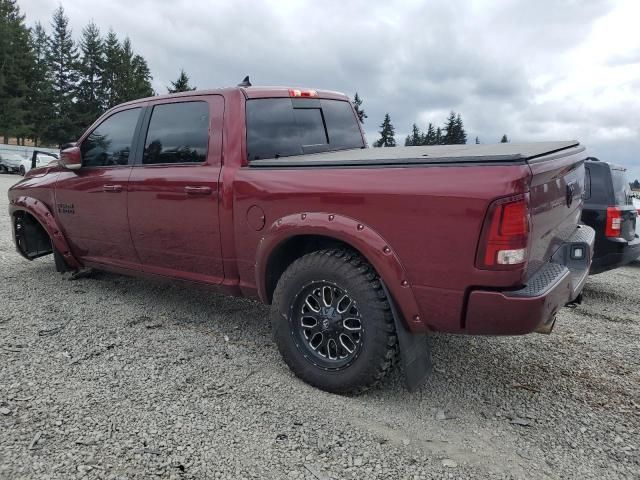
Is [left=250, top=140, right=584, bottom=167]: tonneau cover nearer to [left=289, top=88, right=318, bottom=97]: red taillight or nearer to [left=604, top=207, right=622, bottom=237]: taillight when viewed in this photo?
[left=289, top=88, right=318, bottom=97]: red taillight

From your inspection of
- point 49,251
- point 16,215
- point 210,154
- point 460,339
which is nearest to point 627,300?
point 460,339

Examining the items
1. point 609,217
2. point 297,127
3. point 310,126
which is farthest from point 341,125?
point 609,217

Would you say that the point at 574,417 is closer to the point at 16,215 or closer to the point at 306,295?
the point at 306,295

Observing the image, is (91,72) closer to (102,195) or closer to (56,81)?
(56,81)

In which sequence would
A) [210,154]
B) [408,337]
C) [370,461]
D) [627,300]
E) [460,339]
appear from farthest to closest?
1. [627,300]
2. [460,339]
3. [210,154]
4. [408,337]
5. [370,461]

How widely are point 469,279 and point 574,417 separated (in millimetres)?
1134

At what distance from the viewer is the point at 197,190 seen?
3.49 m

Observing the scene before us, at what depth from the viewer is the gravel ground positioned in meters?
2.31

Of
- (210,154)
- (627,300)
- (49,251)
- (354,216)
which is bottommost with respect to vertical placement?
(627,300)

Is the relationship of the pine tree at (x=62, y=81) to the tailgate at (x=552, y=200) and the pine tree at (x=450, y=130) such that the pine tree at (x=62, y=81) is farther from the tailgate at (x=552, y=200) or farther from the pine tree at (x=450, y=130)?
the tailgate at (x=552, y=200)

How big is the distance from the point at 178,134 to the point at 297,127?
93 cm

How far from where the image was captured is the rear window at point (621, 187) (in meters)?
5.30

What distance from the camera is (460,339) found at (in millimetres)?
3867

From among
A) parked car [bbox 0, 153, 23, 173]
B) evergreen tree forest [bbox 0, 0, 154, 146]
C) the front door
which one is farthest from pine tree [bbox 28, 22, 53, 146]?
the front door
